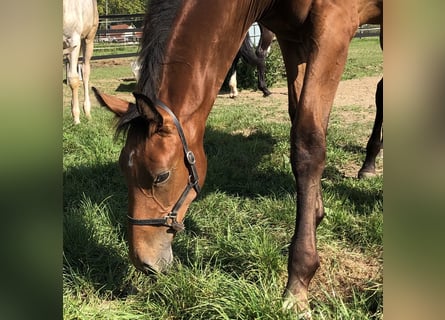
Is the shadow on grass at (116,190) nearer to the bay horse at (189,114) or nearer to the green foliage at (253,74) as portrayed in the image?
the bay horse at (189,114)

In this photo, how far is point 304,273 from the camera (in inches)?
79.5

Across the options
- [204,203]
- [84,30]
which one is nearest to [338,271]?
[204,203]

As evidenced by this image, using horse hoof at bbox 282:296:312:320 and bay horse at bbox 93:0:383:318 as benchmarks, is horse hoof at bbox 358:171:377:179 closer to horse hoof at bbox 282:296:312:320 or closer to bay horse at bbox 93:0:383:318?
bay horse at bbox 93:0:383:318

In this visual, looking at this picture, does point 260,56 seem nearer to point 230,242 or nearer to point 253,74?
point 253,74

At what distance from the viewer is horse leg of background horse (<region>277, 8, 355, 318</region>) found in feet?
6.72

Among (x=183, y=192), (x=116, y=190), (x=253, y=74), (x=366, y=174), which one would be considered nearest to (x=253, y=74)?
(x=253, y=74)

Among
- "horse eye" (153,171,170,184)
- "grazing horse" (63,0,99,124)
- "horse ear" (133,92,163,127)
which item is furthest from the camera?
"grazing horse" (63,0,99,124)

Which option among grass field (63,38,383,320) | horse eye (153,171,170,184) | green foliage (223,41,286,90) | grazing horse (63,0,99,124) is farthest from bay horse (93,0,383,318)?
green foliage (223,41,286,90)

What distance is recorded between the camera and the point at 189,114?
6.82 feet

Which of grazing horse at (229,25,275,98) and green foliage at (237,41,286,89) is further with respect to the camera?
green foliage at (237,41,286,89)

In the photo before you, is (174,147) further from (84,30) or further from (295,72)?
(84,30)

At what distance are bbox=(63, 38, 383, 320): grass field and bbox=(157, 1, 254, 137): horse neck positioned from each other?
0.37 meters

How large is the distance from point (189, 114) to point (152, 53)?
0.30 meters

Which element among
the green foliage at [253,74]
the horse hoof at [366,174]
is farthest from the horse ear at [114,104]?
the green foliage at [253,74]
